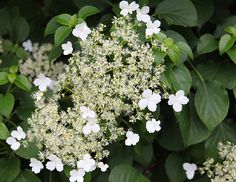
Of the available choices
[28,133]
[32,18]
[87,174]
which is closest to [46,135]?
[28,133]

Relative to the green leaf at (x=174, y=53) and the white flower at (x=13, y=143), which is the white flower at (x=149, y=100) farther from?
the white flower at (x=13, y=143)

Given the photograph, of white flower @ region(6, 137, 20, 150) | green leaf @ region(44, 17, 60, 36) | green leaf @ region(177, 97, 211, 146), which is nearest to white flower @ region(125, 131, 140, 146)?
green leaf @ region(177, 97, 211, 146)

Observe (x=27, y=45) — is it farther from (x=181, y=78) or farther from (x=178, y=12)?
(x=181, y=78)

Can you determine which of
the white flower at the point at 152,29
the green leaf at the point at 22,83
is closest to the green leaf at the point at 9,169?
the green leaf at the point at 22,83

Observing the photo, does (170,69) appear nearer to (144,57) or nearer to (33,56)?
(144,57)

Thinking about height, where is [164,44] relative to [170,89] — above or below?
above

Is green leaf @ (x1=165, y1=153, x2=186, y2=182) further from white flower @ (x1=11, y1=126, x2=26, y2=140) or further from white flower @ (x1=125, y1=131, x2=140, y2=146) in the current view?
white flower @ (x1=11, y1=126, x2=26, y2=140)

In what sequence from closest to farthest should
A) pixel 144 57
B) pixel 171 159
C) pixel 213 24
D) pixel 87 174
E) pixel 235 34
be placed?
1. pixel 144 57
2. pixel 87 174
3. pixel 235 34
4. pixel 171 159
5. pixel 213 24
